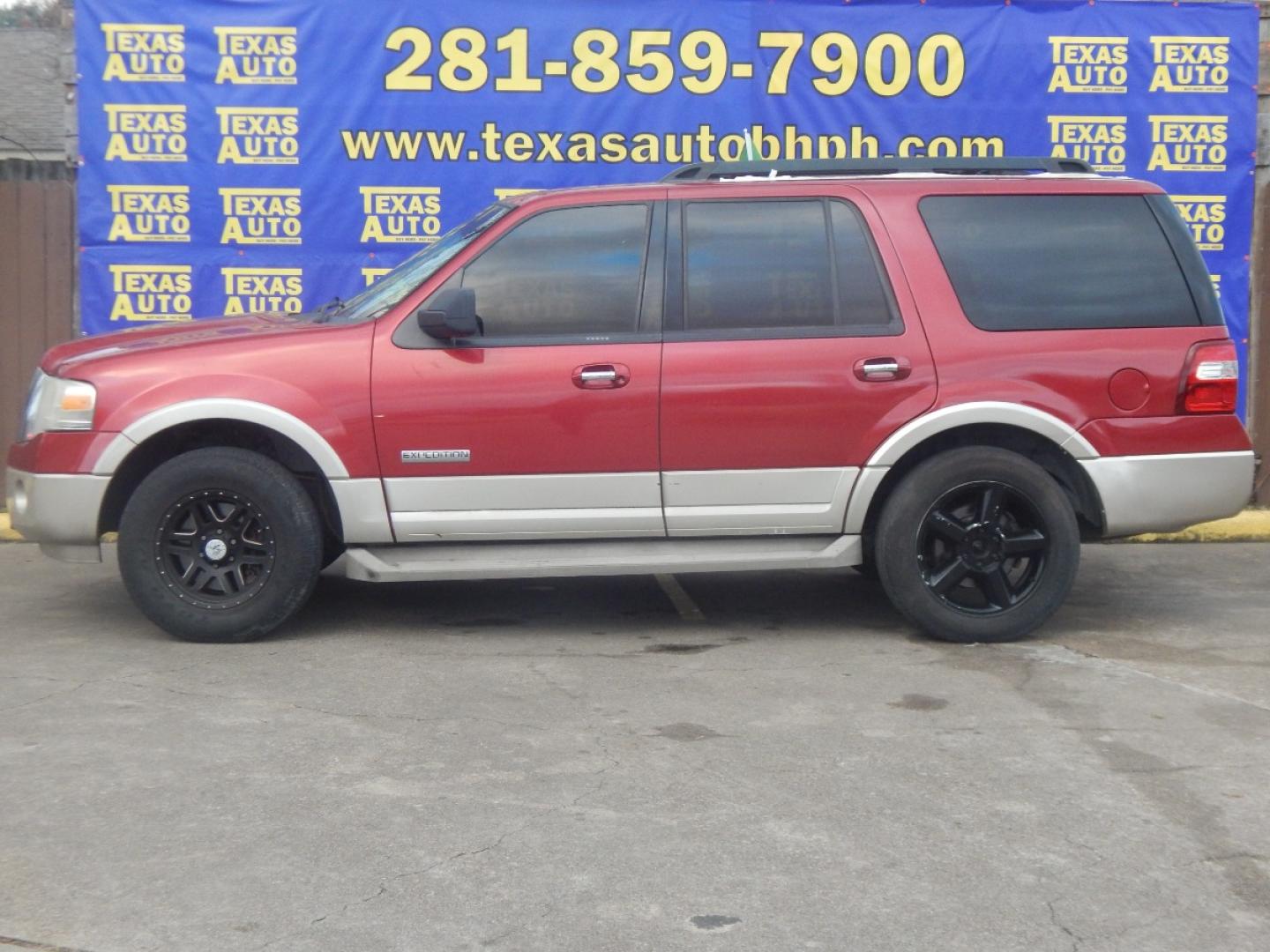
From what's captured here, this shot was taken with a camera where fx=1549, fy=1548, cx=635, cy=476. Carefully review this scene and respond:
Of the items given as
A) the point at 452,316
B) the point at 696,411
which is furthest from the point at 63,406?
the point at 696,411

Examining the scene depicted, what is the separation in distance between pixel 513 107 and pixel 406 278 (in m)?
3.12

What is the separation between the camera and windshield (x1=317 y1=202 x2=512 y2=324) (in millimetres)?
6633

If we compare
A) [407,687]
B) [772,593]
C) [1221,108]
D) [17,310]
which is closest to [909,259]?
[772,593]

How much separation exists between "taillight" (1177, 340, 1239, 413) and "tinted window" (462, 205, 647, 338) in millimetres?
2365

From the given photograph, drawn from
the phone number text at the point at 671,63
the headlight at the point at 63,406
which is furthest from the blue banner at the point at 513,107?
the headlight at the point at 63,406

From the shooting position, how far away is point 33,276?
31.5 ft

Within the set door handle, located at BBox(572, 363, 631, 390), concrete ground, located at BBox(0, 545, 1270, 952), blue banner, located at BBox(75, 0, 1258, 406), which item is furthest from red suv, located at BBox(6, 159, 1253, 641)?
blue banner, located at BBox(75, 0, 1258, 406)

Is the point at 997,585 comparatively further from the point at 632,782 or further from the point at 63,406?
the point at 63,406

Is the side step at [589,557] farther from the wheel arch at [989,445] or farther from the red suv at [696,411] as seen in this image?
the wheel arch at [989,445]

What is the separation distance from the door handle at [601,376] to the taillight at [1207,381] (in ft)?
7.79

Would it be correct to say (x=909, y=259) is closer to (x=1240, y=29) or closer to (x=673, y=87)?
(x=673, y=87)

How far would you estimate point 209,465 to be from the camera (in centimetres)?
641

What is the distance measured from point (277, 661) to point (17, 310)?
4436 millimetres

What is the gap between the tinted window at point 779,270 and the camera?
6574mm
